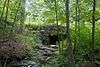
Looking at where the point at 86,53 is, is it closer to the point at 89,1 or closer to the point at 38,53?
the point at 89,1

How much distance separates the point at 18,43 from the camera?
8461 mm

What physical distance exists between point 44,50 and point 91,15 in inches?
171

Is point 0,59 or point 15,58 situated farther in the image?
point 15,58

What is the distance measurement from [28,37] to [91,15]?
4984 millimetres

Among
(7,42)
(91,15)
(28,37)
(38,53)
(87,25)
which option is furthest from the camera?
(28,37)

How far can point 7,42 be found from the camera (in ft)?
25.6

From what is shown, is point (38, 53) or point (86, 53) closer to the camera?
point (86, 53)

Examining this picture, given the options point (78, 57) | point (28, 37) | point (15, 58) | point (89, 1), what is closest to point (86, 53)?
point (78, 57)

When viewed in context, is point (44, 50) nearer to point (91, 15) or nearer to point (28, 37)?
Answer: point (28, 37)

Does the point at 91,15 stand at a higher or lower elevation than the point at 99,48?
higher

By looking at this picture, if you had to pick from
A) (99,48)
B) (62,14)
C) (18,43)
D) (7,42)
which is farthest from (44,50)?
(99,48)

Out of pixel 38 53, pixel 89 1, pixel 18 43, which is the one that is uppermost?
pixel 89 1

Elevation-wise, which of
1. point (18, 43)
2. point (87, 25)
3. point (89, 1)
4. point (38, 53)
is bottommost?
point (38, 53)

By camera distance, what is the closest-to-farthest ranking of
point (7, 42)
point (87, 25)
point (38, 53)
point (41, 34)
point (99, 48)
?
point (99, 48) < point (87, 25) < point (7, 42) < point (38, 53) < point (41, 34)
